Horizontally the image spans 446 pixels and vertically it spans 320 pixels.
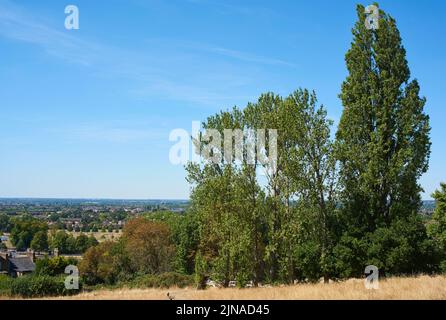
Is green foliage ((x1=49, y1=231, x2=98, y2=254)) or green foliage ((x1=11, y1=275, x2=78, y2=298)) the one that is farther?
green foliage ((x1=49, y1=231, x2=98, y2=254))

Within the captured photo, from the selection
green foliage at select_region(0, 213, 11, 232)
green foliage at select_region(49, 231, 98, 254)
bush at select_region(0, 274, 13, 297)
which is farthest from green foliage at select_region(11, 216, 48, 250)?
bush at select_region(0, 274, 13, 297)

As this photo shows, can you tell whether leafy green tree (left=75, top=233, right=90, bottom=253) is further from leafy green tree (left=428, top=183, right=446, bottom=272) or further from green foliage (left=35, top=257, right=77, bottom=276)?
leafy green tree (left=428, top=183, right=446, bottom=272)

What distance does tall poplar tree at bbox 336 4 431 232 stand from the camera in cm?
2364

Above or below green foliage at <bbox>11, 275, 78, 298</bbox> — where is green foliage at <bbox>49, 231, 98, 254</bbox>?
below

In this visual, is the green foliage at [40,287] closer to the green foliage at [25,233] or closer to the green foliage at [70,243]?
the green foliage at [70,243]

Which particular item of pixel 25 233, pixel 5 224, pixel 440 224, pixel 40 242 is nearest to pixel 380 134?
pixel 440 224

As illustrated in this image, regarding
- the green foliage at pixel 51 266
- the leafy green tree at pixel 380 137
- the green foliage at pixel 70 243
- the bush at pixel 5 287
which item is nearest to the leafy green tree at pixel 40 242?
Result: the green foliage at pixel 70 243

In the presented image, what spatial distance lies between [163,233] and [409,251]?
40.1m

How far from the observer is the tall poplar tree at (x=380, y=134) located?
931 inches

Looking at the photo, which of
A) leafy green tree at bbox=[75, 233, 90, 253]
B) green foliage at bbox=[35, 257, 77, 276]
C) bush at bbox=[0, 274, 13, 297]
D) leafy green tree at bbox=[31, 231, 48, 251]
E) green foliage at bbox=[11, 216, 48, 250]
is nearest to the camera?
bush at bbox=[0, 274, 13, 297]

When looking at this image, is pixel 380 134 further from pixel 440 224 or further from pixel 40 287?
pixel 40 287
